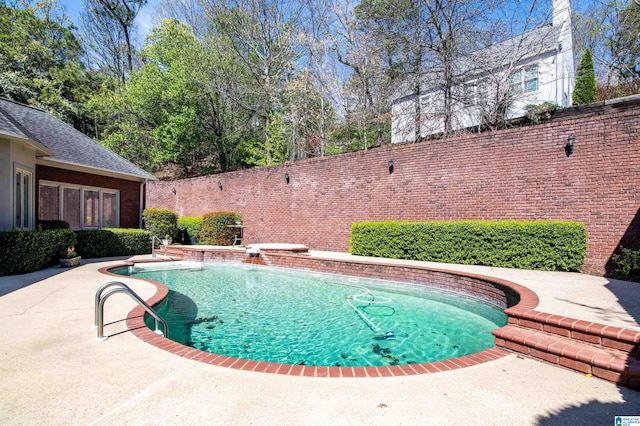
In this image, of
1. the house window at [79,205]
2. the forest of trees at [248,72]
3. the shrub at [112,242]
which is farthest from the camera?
the forest of trees at [248,72]

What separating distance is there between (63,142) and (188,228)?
6366 mm

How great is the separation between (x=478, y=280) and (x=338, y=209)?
6.42m

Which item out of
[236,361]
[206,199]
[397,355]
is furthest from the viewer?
[206,199]

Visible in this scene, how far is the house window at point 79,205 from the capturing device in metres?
11.0

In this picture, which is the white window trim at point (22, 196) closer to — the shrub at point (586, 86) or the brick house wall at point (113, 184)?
the brick house wall at point (113, 184)

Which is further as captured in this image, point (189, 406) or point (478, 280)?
point (478, 280)

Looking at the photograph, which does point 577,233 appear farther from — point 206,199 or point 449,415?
point 206,199

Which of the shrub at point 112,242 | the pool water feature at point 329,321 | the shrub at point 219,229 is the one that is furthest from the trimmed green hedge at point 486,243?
the shrub at point 112,242

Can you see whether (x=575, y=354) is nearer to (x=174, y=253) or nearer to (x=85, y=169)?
(x=174, y=253)

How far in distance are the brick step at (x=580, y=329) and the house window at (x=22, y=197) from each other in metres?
11.4

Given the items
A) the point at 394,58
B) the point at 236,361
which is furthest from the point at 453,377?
the point at 394,58

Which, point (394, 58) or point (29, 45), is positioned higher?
point (29, 45)

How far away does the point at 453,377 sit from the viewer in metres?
2.80

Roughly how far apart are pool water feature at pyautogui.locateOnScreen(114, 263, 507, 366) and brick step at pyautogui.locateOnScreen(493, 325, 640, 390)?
2.47 ft
